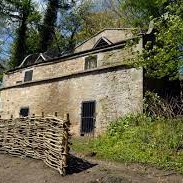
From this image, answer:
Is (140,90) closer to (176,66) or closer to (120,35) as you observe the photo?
(176,66)

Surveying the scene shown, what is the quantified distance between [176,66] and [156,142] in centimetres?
367

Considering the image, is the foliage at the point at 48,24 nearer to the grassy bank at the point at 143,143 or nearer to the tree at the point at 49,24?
the tree at the point at 49,24

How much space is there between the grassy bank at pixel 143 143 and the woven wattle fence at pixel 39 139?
269 cm

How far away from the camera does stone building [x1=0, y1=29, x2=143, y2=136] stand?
870 inches

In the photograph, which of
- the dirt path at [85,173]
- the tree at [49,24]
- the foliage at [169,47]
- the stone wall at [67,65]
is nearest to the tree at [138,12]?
the tree at [49,24]

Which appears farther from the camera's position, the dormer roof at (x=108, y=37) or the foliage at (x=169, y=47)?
the dormer roof at (x=108, y=37)

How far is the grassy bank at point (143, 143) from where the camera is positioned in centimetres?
1506

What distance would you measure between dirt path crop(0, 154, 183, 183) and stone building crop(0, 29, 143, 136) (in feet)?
17.8

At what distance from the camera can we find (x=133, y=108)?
21.3 m

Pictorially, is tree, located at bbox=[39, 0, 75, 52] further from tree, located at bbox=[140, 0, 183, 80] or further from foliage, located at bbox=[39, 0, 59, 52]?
tree, located at bbox=[140, 0, 183, 80]

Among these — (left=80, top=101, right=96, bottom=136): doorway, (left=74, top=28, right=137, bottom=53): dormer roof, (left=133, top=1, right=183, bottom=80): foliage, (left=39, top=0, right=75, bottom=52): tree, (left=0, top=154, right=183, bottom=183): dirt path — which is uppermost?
(left=39, top=0, right=75, bottom=52): tree

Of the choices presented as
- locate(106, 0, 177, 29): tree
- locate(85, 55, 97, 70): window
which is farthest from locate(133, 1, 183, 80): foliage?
locate(106, 0, 177, 29): tree

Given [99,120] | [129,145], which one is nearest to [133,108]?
[99,120]

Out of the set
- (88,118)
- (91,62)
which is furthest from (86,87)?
(91,62)
